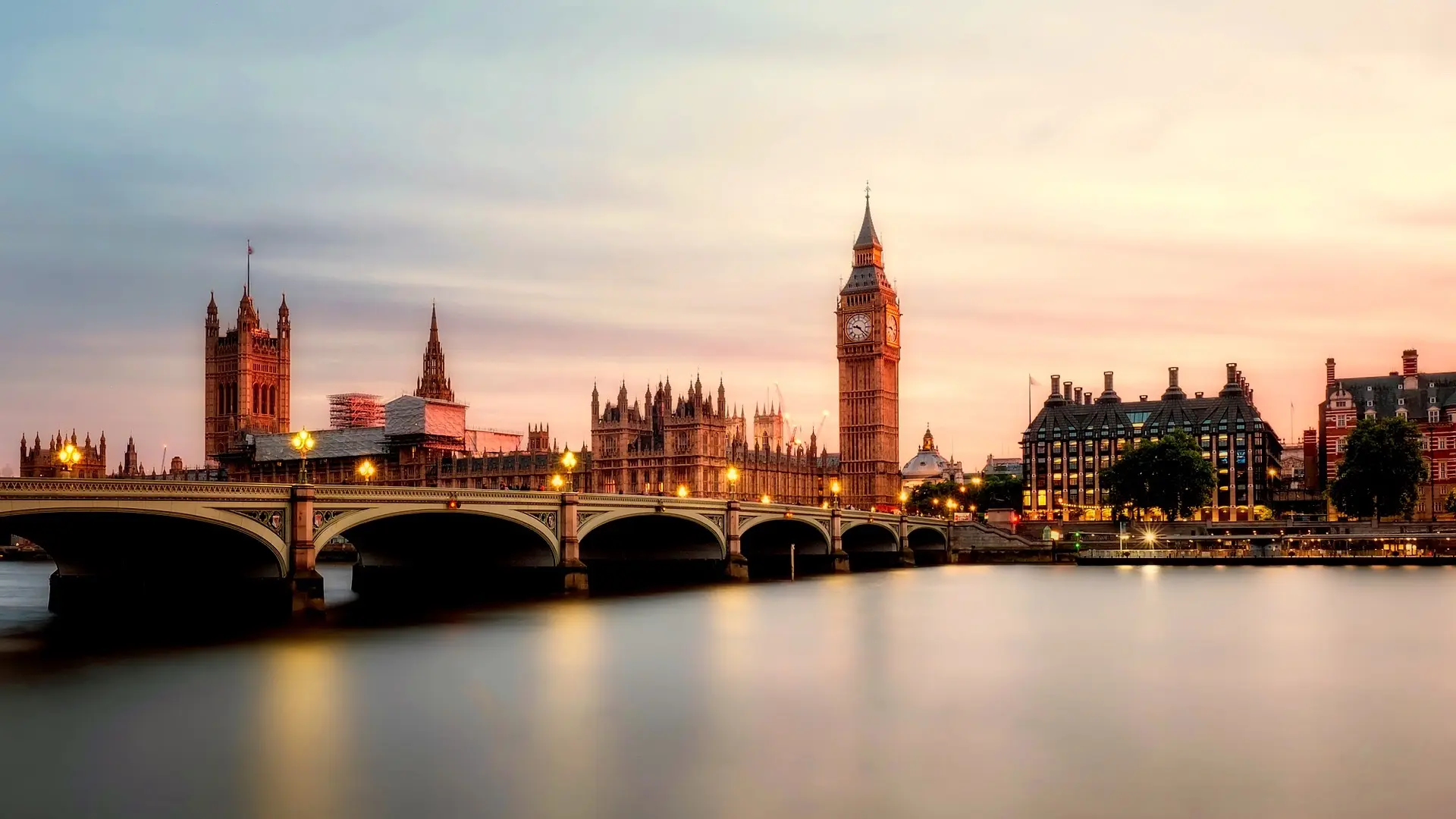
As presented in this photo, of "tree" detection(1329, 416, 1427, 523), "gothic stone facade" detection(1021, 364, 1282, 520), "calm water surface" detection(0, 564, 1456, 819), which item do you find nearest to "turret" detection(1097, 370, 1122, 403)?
"gothic stone facade" detection(1021, 364, 1282, 520)

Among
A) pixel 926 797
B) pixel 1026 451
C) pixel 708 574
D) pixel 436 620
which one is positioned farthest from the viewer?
pixel 1026 451

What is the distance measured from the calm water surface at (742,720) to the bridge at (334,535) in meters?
3.84

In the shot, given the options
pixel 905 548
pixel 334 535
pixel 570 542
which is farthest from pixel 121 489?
pixel 905 548

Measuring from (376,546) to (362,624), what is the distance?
21294 mm

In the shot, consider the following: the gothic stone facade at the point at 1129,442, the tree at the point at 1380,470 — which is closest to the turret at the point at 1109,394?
the gothic stone facade at the point at 1129,442

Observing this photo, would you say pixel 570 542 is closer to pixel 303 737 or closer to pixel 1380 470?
pixel 303 737

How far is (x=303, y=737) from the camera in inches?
1087

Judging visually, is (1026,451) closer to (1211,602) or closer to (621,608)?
(1211,602)

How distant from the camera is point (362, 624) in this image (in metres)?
49.8

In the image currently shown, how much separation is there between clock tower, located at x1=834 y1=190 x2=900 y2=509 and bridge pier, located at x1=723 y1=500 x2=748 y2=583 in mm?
86061

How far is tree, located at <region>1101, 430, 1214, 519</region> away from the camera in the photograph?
414 feet

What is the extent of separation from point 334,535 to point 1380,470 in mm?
90214

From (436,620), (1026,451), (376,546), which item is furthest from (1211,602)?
(1026,451)

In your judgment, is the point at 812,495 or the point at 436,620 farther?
the point at 812,495
